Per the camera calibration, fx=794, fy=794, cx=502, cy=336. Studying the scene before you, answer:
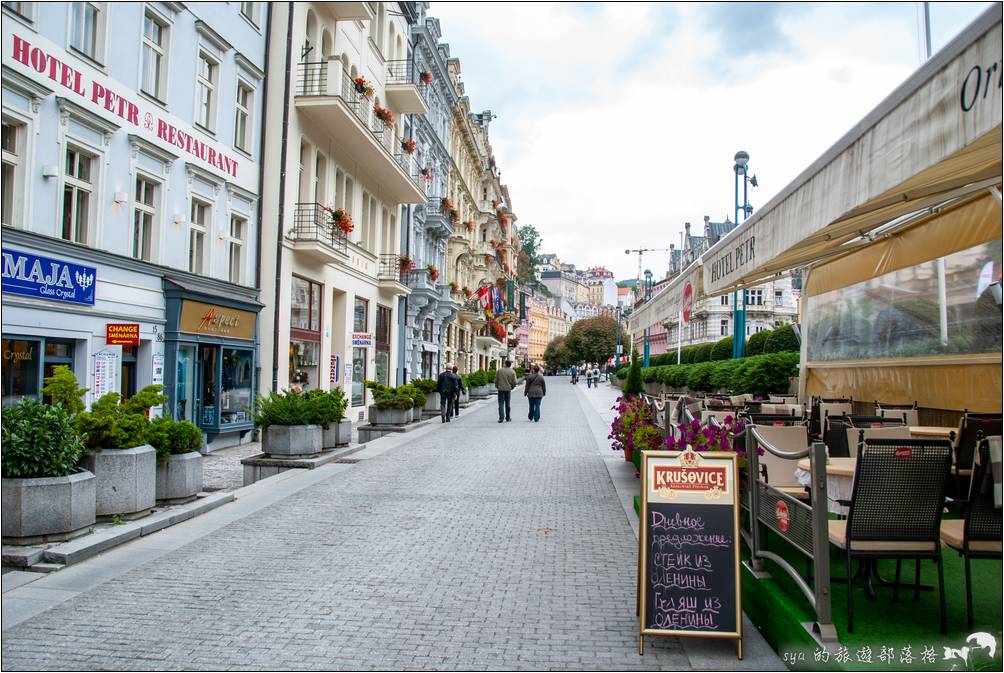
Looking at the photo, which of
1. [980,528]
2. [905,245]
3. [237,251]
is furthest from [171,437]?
[237,251]

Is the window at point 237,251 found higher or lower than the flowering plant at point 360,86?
lower

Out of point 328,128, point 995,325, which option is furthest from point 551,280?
point 995,325

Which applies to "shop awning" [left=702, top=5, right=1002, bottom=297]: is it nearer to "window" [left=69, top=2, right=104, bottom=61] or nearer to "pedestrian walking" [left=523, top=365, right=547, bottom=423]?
"window" [left=69, top=2, right=104, bottom=61]

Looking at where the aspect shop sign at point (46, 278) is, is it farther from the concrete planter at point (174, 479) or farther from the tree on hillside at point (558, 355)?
the tree on hillside at point (558, 355)

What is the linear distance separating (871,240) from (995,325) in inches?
77.4

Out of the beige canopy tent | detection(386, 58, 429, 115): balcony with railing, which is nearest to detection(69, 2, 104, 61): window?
the beige canopy tent

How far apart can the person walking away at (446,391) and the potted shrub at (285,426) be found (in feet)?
33.8

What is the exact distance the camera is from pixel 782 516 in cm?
452

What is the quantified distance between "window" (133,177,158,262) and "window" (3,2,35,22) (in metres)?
3.48

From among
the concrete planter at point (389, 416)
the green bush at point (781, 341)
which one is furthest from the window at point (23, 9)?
the green bush at point (781, 341)

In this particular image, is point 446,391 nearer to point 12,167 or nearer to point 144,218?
point 144,218

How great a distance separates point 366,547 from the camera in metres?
6.98

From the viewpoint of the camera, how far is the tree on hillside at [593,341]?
113500 millimetres

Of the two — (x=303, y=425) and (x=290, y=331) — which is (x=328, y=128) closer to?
(x=290, y=331)
